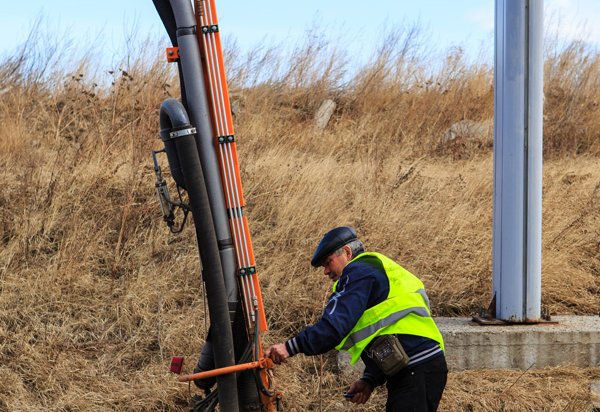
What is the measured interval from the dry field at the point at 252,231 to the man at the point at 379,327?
1483 millimetres

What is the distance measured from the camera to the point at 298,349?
12.7 ft

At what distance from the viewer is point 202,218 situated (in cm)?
394

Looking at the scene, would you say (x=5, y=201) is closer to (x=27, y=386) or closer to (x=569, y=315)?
(x=27, y=386)

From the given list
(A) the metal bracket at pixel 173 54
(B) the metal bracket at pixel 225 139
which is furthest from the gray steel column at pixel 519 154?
(A) the metal bracket at pixel 173 54

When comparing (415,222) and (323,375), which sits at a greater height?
(415,222)

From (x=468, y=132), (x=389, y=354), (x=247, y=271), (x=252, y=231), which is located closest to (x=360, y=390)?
(x=389, y=354)

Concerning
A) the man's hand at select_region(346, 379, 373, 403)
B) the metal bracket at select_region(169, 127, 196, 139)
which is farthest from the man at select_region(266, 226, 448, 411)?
the metal bracket at select_region(169, 127, 196, 139)

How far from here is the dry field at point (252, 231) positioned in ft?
18.5

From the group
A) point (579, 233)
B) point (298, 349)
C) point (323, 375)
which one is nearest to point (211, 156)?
point (298, 349)

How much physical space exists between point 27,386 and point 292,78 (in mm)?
7621

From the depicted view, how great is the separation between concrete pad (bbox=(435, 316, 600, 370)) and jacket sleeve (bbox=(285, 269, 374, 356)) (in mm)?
2105

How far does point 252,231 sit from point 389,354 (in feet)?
11.9

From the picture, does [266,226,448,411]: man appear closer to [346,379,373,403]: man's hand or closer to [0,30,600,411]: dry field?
[346,379,373,403]: man's hand

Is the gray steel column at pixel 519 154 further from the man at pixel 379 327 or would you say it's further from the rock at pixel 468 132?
the rock at pixel 468 132
